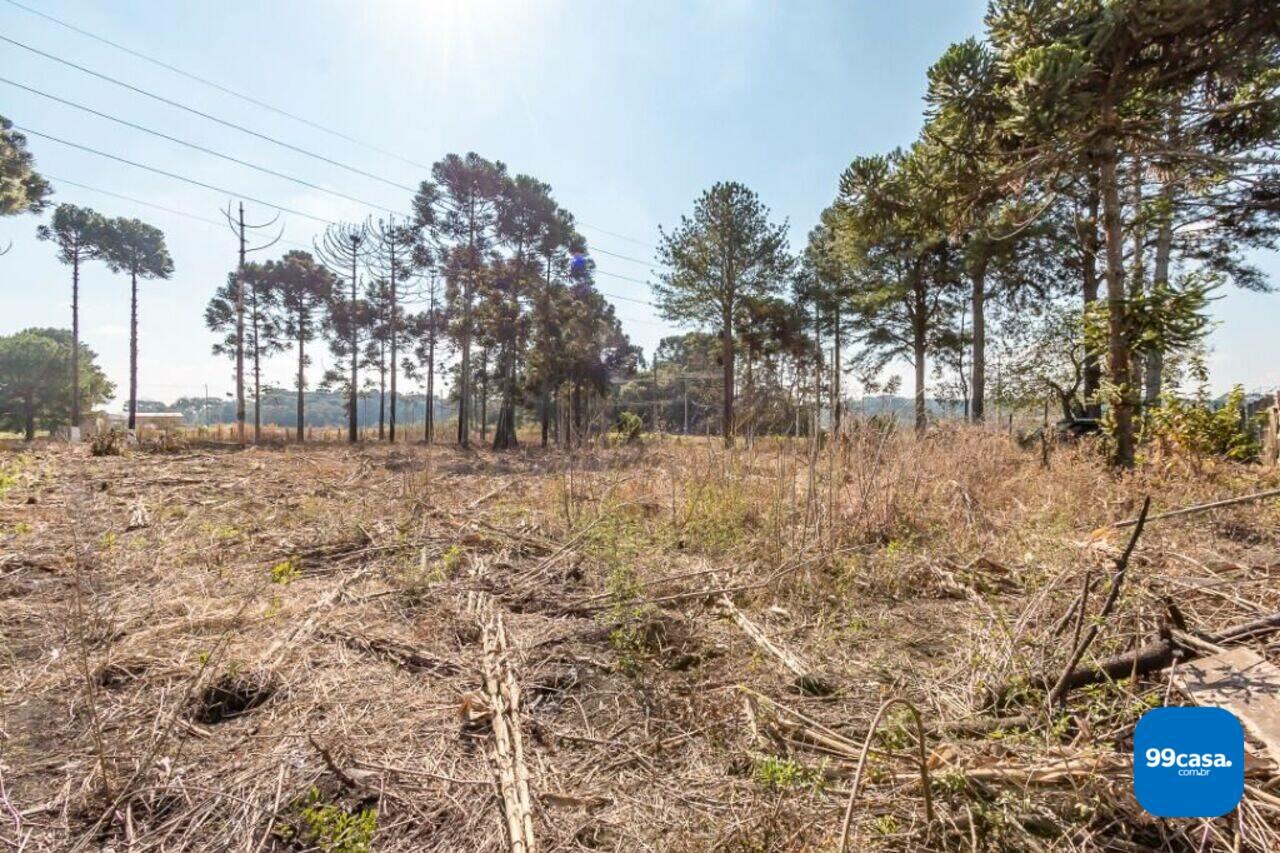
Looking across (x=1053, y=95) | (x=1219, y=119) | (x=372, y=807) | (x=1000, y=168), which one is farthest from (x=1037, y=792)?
(x=1219, y=119)

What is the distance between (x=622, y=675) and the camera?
2.32 m

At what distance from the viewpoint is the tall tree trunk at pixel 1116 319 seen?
19.7ft

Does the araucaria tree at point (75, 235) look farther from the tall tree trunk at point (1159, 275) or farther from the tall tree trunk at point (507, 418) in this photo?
the tall tree trunk at point (1159, 275)

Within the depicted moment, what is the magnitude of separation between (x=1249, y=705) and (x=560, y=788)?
1987 millimetres

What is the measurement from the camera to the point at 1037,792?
135 centimetres

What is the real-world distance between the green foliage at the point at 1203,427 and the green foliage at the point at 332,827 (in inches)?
319

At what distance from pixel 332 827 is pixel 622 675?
1.19 metres

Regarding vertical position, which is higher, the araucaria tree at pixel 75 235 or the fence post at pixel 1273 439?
the araucaria tree at pixel 75 235

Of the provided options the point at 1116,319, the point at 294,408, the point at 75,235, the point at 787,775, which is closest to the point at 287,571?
the point at 787,775

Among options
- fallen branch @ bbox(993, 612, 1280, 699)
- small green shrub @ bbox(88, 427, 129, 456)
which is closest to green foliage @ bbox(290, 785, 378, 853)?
fallen branch @ bbox(993, 612, 1280, 699)

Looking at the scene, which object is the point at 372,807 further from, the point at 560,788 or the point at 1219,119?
the point at 1219,119

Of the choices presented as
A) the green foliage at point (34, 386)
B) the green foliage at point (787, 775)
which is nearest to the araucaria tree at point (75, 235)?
the green foliage at point (34, 386)

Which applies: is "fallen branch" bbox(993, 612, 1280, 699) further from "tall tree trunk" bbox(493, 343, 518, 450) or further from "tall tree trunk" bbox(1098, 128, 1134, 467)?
"tall tree trunk" bbox(493, 343, 518, 450)

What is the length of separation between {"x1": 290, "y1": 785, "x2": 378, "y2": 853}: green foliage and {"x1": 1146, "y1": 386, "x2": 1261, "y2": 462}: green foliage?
26.6 feet
